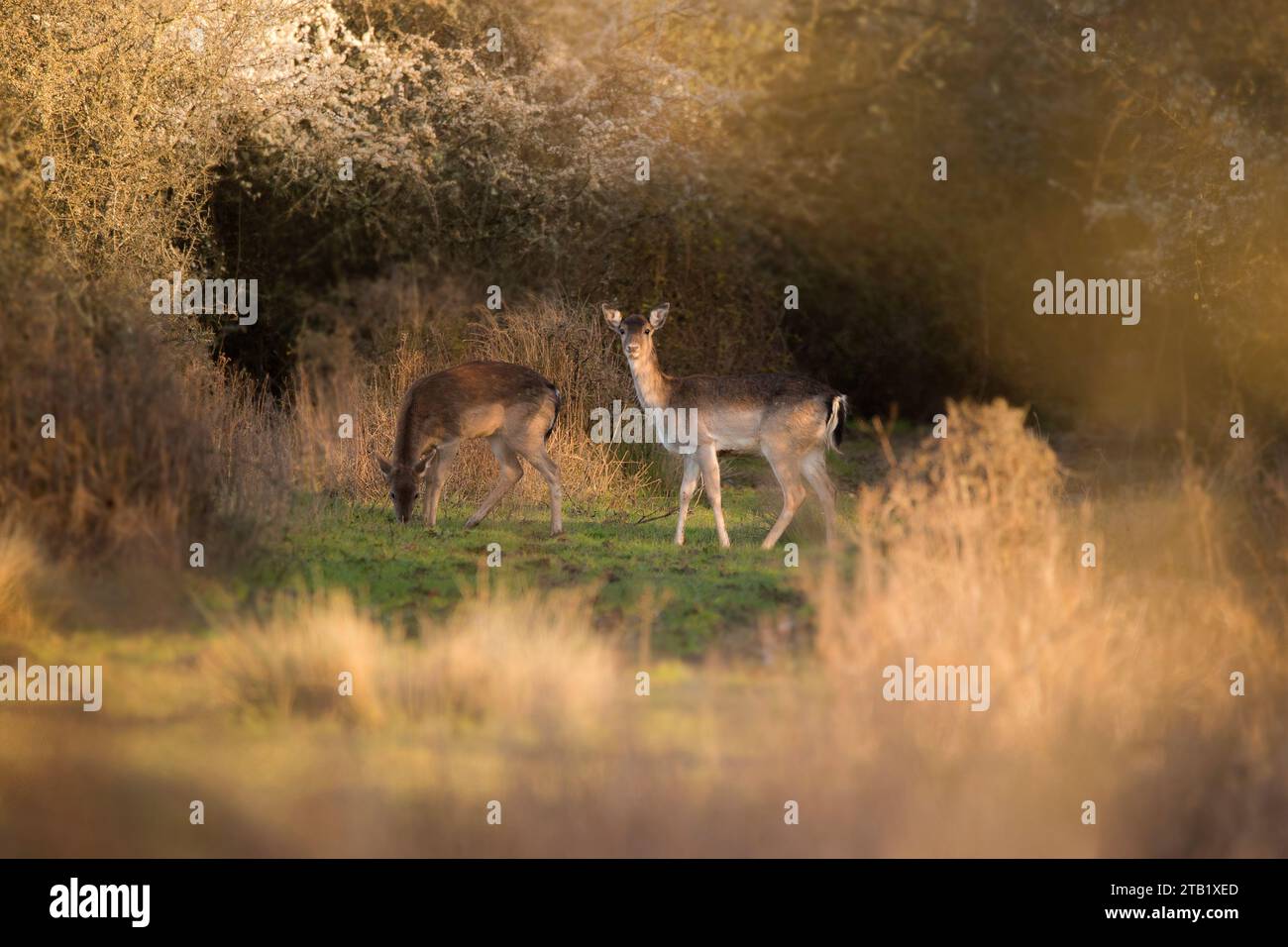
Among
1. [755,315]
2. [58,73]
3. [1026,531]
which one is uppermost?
[58,73]

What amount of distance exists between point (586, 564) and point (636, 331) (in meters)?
2.08

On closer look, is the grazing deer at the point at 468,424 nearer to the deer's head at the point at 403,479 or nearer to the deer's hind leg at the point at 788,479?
the deer's head at the point at 403,479

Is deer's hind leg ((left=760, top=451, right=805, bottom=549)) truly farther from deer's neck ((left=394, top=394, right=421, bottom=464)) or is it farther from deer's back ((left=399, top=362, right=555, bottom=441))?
deer's neck ((left=394, top=394, right=421, bottom=464))

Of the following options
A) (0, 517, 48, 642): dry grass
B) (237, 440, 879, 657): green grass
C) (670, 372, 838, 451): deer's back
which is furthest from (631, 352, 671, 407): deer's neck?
(0, 517, 48, 642): dry grass

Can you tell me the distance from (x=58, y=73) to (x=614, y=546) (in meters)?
7.16

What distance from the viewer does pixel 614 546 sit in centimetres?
1357

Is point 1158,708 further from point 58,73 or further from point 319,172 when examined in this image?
point 319,172

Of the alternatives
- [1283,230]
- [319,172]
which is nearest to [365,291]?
[319,172]

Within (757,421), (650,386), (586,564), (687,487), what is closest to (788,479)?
(757,421)

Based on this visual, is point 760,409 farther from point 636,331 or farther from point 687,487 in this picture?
point 636,331

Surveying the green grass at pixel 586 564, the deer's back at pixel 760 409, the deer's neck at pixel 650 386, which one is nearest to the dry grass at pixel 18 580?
the green grass at pixel 586 564

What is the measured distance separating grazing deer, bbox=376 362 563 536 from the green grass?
302mm

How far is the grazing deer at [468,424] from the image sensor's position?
14.1 meters

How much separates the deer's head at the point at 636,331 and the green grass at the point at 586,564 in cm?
152
